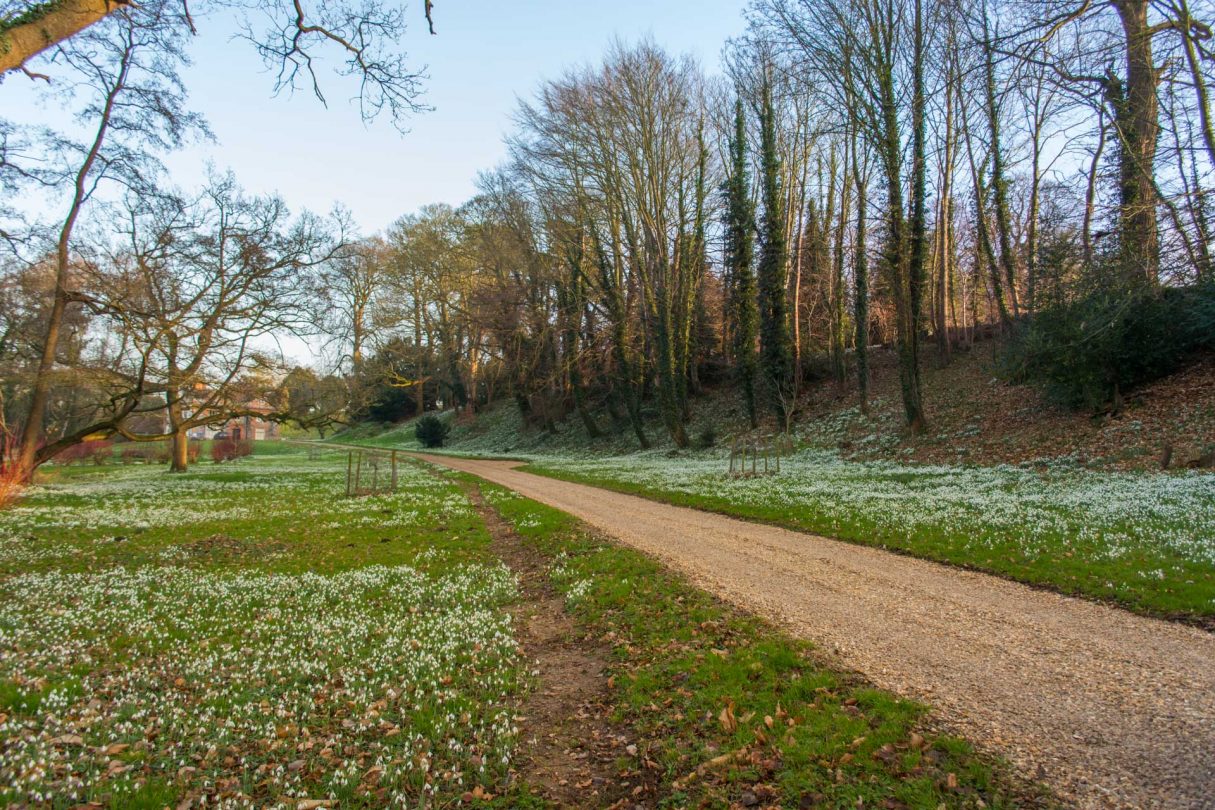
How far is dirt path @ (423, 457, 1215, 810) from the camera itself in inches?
141

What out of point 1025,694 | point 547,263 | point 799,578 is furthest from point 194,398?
point 1025,694

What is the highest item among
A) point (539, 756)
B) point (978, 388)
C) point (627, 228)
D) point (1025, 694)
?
point (627, 228)

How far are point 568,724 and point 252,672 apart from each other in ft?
10.4

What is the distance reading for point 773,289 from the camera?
32.6 metres

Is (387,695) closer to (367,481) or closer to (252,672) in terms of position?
(252,672)

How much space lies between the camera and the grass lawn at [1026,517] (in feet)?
23.5

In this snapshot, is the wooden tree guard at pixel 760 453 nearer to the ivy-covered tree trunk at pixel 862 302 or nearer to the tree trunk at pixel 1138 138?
the ivy-covered tree trunk at pixel 862 302

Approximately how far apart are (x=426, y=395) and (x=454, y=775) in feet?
237

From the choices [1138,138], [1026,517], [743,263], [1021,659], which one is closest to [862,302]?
[743,263]

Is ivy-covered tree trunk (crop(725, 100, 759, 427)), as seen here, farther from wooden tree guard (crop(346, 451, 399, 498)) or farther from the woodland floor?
wooden tree guard (crop(346, 451, 399, 498))

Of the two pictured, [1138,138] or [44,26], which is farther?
[1138,138]

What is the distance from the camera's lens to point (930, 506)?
40.2 feet

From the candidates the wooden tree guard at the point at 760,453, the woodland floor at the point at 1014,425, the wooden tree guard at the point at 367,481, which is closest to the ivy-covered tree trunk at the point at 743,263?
the wooden tree guard at the point at 760,453

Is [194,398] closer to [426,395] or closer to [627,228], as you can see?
[627,228]
